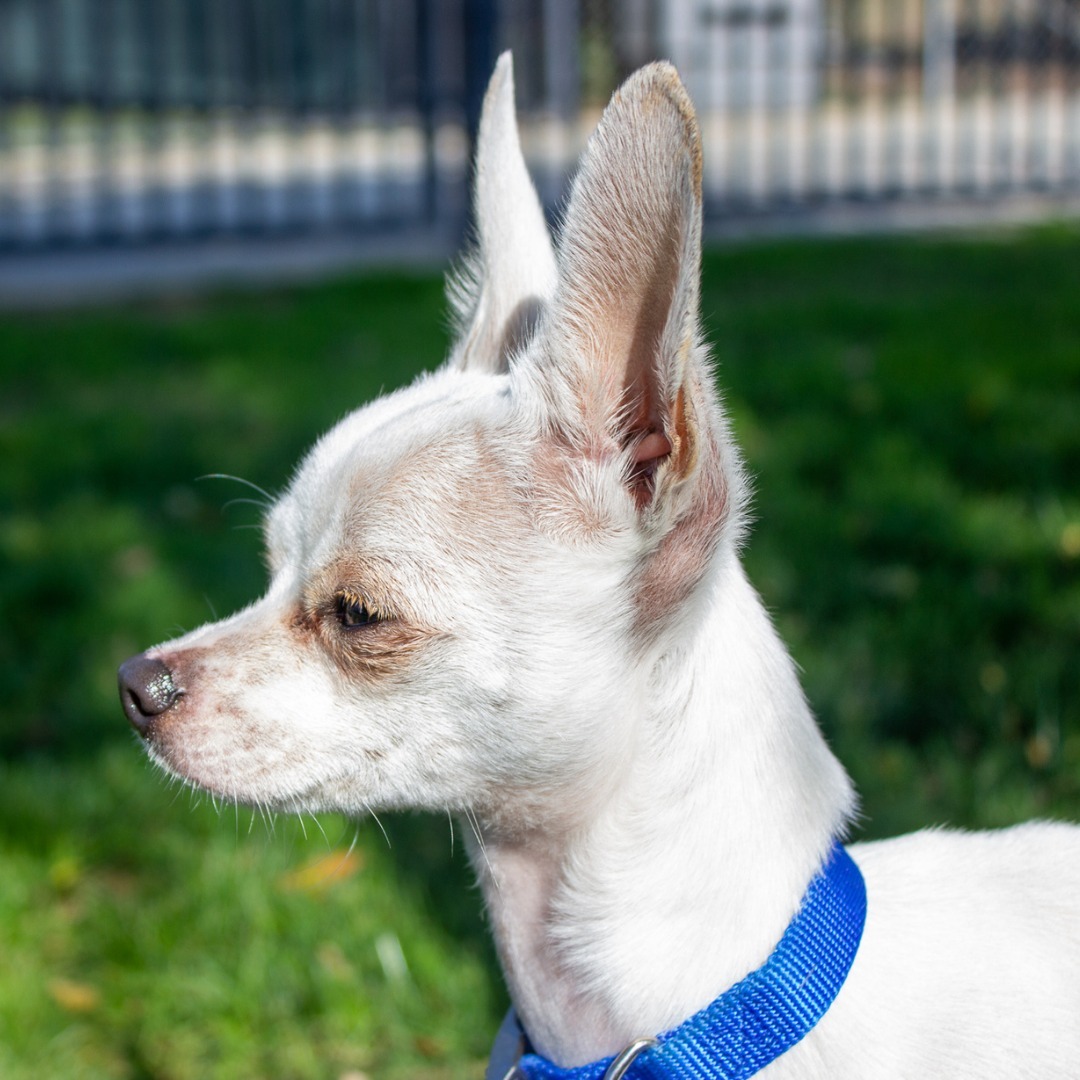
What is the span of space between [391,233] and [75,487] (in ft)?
18.4

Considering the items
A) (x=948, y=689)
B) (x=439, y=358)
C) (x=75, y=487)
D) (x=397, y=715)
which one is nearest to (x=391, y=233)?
(x=439, y=358)

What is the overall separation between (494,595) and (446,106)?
30.8ft

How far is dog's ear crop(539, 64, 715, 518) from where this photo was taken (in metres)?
1.50

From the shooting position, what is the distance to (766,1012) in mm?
1681

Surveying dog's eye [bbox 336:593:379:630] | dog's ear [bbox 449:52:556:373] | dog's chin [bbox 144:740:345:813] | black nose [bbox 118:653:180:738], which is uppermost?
dog's ear [bbox 449:52:556:373]

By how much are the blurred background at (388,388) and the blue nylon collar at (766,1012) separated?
920 millimetres

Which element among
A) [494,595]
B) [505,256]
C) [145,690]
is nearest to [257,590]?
[505,256]

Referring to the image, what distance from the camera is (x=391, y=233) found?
1059cm

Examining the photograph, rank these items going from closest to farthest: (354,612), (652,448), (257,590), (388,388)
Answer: (652,448), (354,612), (257,590), (388,388)

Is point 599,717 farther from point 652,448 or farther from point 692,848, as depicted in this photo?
point 652,448

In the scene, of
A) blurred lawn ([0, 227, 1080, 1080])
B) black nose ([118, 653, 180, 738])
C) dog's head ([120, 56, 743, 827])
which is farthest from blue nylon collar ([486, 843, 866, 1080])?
blurred lawn ([0, 227, 1080, 1080])

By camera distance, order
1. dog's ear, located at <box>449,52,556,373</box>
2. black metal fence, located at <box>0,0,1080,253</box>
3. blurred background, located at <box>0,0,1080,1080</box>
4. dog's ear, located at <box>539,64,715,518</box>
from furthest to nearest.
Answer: black metal fence, located at <box>0,0,1080,253</box>, blurred background, located at <box>0,0,1080,1080</box>, dog's ear, located at <box>449,52,556,373</box>, dog's ear, located at <box>539,64,715,518</box>

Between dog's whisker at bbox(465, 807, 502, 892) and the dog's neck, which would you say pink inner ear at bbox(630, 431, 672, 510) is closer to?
the dog's neck

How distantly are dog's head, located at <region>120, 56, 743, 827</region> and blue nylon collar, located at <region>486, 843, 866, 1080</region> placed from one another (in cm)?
31
